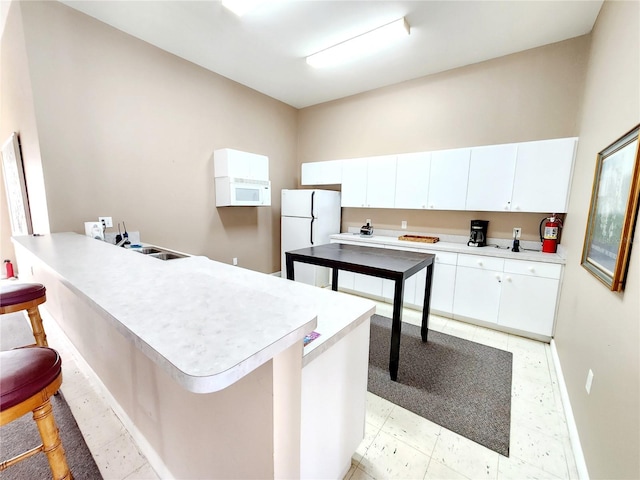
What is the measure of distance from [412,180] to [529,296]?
1.85 m

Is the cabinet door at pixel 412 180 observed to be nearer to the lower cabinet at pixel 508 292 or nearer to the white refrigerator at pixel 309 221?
the lower cabinet at pixel 508 292

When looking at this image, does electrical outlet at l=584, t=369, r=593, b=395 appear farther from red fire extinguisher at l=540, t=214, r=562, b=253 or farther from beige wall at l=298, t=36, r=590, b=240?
beige wall at l=298, t=36, r=590, b=240

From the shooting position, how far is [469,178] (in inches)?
124

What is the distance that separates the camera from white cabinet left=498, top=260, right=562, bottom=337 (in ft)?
8.54

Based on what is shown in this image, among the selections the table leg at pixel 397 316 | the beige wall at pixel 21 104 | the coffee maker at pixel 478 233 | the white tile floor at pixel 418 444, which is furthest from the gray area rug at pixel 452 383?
the beige wall at pixel 21 104

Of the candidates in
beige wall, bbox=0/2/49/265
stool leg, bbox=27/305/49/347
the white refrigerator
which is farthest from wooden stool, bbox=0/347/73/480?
the white refrigerator

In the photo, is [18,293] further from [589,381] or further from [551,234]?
[551,234]

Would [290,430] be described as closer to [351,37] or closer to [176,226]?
[176,226]

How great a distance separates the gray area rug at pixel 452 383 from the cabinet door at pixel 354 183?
200 centimetres

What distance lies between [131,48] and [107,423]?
345 centimetres

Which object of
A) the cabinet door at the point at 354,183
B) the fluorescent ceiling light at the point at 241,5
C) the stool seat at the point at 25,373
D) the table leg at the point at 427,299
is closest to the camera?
the stool seat at the point at 25,373

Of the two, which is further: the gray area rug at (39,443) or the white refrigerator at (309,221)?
the white refrigerator at (309,221)

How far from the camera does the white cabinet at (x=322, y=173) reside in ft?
13.9

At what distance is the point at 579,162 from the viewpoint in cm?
246
